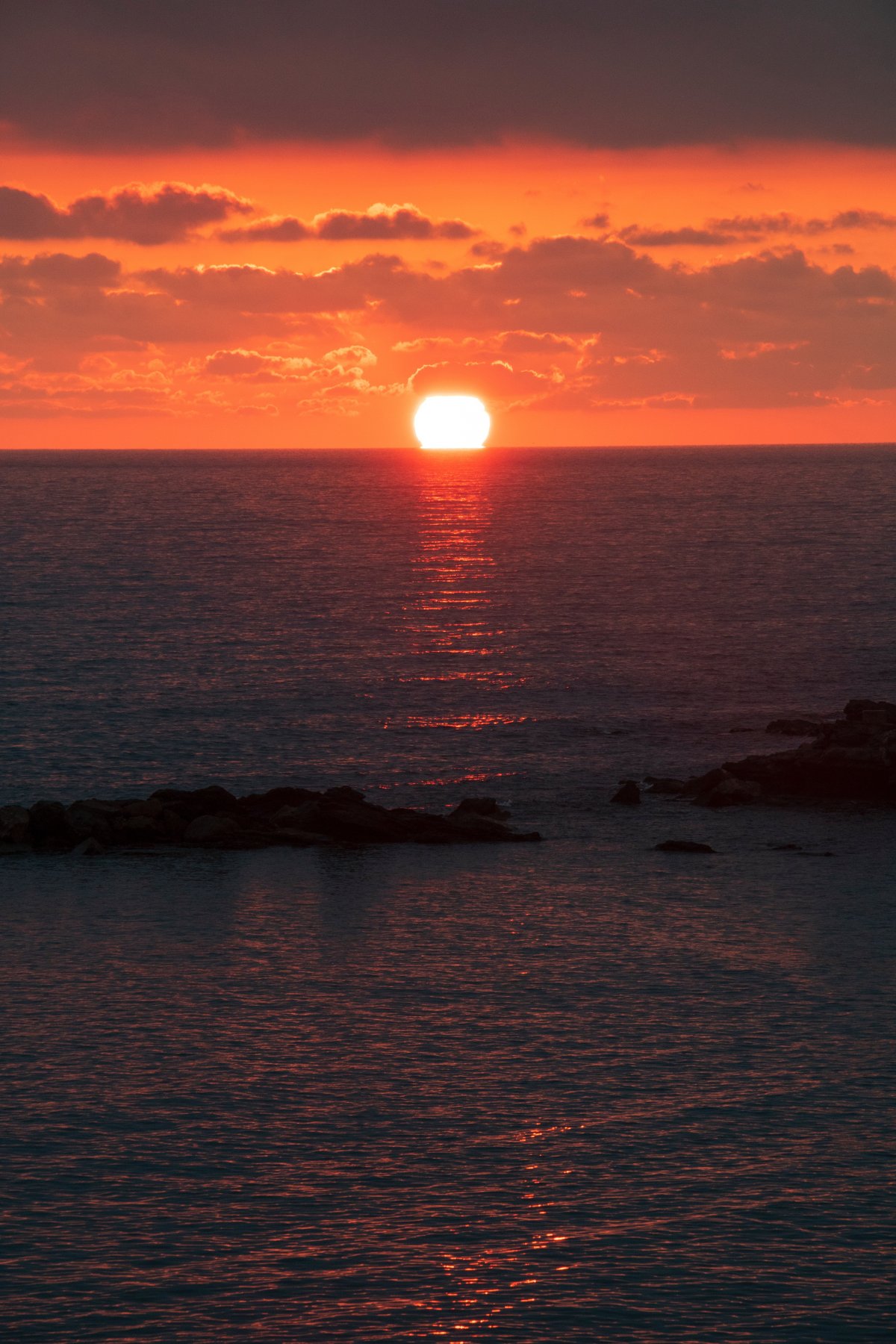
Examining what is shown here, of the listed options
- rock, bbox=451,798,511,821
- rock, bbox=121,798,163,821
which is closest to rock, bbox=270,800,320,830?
rock, bbox=121,798,163,821

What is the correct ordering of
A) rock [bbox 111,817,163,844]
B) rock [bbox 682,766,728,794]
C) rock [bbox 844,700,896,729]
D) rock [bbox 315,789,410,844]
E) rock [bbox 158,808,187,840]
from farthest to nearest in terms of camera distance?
rock [bbox 844,700,896,729] < rock [bbox 682,766,728,794] < rock [bbox 315,789,410,844] < rock [bbox 158,808,187,840] < rock [bbox 111,817,163,844]

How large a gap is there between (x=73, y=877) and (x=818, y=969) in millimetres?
25531

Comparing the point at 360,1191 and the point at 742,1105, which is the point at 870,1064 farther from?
the point at 360,1191

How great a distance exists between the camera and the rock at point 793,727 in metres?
79.4

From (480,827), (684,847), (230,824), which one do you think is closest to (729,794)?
(684,847)

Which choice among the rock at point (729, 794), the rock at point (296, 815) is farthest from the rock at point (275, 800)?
the rock at point (729, 794)

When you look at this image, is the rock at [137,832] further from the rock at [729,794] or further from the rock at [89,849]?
the rock at [729,794]

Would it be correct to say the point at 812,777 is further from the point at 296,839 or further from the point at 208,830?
the point at 208,830

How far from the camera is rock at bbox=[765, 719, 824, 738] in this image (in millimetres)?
79438

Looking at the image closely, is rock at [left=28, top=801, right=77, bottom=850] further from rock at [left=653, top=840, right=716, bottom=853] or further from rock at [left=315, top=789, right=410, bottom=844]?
rock at [left=653, top=840, right=716, bottom=853]

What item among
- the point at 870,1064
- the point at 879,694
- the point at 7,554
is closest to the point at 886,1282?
the point at 870,1064

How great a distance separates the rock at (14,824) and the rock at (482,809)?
1650 centimetres

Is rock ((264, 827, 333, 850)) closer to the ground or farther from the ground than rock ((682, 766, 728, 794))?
closer to the ground

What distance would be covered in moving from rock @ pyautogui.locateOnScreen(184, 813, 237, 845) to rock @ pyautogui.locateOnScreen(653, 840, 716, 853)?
16.2 metres
